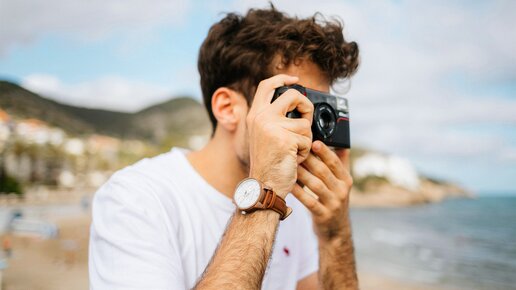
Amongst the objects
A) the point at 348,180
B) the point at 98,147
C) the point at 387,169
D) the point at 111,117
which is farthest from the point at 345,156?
the point at 111,117

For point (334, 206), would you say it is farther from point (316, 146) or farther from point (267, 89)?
point (267, 89)

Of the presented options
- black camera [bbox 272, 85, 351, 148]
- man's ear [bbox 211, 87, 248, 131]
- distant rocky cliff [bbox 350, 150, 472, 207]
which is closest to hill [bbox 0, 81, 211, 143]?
distant rocky cliff [bbox 350, 150, 472, 207]

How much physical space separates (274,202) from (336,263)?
0.60 m

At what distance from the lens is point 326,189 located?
4.96ft

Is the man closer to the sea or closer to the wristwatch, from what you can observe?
the wristwatch

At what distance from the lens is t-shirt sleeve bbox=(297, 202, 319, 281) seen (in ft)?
6.35

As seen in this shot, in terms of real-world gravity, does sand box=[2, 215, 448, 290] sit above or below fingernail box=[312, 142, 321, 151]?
below

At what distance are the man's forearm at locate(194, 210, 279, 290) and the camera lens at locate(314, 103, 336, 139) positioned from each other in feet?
1.40

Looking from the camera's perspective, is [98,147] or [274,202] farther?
[98,147]

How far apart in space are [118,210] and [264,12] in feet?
3.90

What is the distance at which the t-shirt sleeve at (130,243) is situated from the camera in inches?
47.0

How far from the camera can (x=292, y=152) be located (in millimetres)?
1290

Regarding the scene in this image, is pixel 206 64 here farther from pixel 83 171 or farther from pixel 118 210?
pixel 83 171

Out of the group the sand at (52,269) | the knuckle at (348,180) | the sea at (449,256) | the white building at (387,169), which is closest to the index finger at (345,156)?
the knuckle at (348,180)
